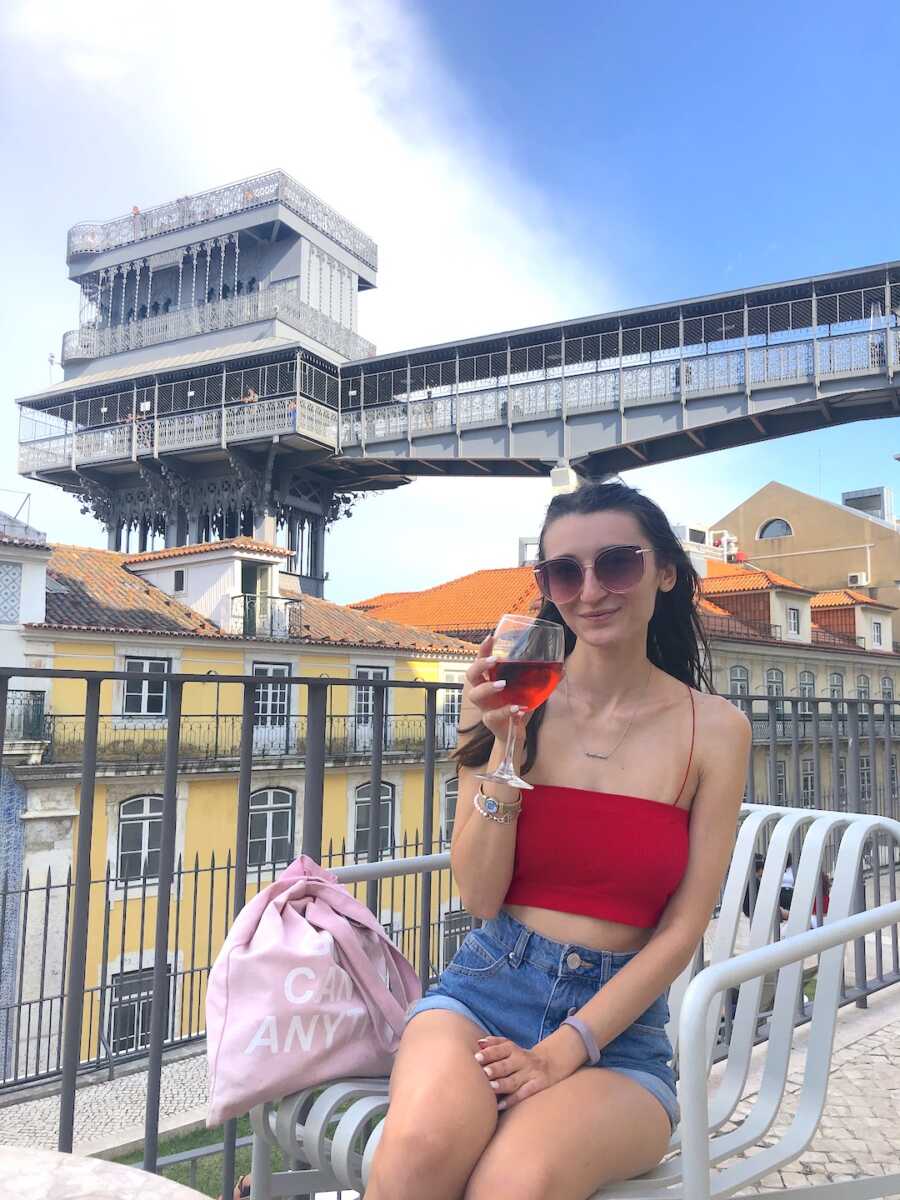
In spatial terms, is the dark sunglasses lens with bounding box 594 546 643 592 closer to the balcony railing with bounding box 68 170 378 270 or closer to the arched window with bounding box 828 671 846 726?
the arched window with bounding box 828 671 846 726

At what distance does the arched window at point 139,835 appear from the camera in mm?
21531

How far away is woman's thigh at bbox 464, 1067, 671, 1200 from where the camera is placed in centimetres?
128

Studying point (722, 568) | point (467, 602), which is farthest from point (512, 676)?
point (722, 568)

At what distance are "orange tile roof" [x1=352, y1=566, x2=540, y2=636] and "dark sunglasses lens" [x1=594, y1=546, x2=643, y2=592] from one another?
98.4 ft

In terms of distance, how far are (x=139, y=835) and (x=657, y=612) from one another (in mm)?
24883

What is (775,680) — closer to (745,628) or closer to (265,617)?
(745,628)

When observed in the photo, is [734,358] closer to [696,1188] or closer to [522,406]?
[522,406]

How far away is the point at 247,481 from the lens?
3544cm

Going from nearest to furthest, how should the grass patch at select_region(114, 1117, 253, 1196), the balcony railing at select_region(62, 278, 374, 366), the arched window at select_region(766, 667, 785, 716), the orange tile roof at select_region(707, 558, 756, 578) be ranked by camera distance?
1. the grass patch at select_region(114, 1117, 253, 1196)
2. the arched window at select_region(766, 667, 785, 716)
3. the orange tile roof at select_region(707, 558, 756, 578)
4. the balcony railing at select_region(62, 278, 374, 366)

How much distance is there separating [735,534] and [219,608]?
25093mm

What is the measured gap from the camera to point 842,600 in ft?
118

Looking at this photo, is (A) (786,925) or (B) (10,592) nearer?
(A) (786,925)

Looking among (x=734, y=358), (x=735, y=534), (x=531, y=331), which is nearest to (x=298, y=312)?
(x=531, y=331)

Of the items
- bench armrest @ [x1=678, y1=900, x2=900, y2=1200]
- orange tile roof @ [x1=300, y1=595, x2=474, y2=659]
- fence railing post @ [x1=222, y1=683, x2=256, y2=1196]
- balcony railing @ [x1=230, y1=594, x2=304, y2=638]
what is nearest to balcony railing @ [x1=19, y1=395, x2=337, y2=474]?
orange tile roof @ [x1=300, y1=595, x2=474, y2=659]
